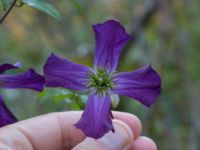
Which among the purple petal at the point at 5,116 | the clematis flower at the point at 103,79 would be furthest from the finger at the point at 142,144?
the purple petal at the point at 5,116

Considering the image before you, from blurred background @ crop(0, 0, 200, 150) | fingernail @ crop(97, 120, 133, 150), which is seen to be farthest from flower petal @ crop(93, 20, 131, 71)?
blurred background @ crop(0, 0, 200, 150)

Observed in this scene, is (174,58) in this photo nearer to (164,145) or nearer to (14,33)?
(164,145)

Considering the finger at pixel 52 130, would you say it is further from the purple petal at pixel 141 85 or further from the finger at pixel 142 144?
the purple petal at pixel 141 85

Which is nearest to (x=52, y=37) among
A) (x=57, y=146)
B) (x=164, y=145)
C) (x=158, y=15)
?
(x=158, y=15)

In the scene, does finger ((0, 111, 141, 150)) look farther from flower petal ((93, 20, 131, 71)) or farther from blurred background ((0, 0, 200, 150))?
blurred background ((0, 0, 200, 150))

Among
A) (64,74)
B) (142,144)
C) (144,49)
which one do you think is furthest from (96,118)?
(144,49)
